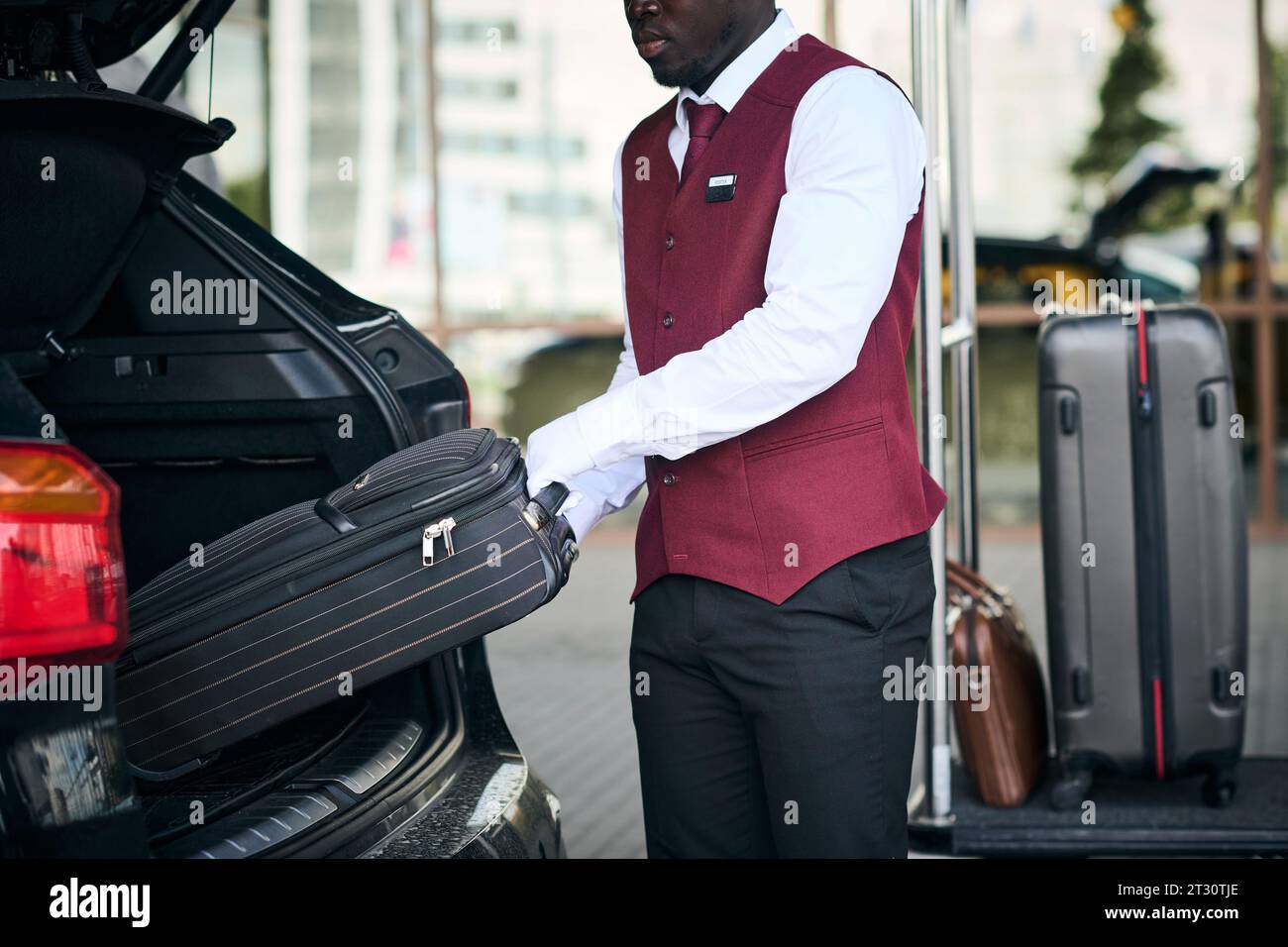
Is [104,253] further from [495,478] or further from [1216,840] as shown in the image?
[1216,840]

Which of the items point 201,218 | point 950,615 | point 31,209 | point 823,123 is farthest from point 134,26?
point 950,615

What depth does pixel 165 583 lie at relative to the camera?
2193mm

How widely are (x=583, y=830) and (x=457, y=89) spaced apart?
239 inches

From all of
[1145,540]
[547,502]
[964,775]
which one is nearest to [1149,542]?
[1145,540]

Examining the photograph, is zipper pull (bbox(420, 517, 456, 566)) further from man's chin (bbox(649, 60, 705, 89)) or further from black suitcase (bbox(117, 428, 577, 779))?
man's chin (bbox(649, 60, 705, 89))

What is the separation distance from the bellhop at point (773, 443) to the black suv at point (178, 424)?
38 centimetres

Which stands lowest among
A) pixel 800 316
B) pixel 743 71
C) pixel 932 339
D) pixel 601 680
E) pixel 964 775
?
pixel 601 680

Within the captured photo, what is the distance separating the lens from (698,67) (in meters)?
2.13

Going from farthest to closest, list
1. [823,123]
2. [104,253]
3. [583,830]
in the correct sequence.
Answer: [583,830] < [104,253] < [823,123]

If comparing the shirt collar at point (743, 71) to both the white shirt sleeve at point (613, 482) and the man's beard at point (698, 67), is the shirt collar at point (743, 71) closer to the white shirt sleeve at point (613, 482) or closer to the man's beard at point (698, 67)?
the man's beard at point (698, 67)

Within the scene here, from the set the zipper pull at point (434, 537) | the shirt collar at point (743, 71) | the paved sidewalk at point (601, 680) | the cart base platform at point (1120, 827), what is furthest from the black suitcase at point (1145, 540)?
the zipper pull at point (434, 537)

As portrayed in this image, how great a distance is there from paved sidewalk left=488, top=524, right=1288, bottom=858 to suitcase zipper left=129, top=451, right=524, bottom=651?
1991 mm

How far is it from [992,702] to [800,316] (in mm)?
1984

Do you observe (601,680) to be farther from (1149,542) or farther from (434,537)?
(434,537)
